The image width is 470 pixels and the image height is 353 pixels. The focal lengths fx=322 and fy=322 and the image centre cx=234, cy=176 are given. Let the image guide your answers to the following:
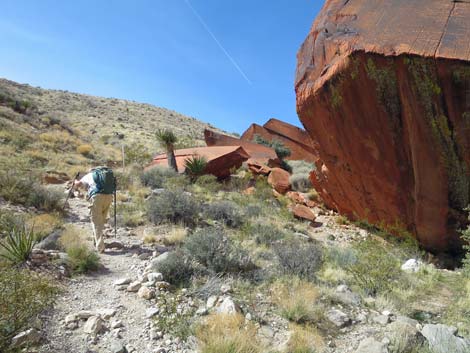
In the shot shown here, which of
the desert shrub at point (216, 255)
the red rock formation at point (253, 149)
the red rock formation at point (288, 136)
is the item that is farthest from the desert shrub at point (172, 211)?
the red rock formation at point (288, 136)

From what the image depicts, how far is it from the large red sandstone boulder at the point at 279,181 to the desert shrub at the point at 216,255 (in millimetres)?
7272

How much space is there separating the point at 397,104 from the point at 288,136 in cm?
1436

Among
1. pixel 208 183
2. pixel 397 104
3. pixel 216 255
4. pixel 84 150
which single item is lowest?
pixel 216 255

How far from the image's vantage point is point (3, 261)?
165 inches

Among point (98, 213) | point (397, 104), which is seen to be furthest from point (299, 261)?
point (98, 213)

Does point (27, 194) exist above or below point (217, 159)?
below

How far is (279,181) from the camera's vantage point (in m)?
12.9

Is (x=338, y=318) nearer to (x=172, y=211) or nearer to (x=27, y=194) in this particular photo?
(x=172, y=211)

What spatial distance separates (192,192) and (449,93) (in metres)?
8.08

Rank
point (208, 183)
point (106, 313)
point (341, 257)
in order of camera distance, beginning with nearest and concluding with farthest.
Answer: point (106, 313) < point (341, 257) < point (208, 183)

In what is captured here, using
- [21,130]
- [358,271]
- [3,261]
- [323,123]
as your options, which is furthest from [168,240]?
[21,130]

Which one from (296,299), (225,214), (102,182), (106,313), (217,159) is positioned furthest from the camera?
(217,159)

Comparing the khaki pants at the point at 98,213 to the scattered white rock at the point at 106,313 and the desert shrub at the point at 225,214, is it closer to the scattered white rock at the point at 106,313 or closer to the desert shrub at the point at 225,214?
the scattered white rock at the point at 106,313

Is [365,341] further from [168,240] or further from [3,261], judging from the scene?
[3,261]
